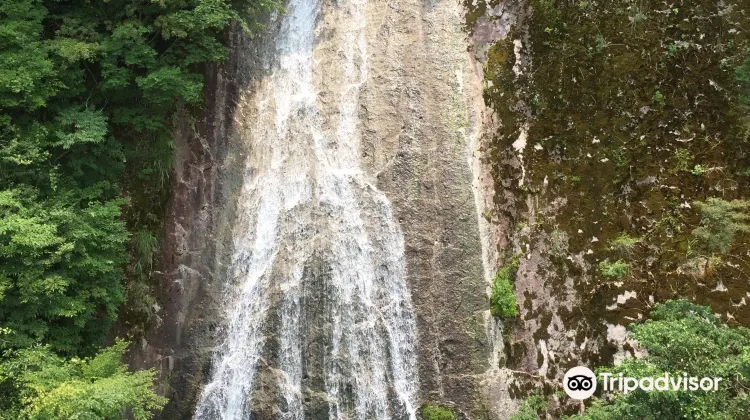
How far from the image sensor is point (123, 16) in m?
9.30

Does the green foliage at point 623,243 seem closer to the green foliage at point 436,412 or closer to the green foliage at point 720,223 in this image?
the green foliage at point 720,223

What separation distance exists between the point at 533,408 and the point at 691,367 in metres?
2.85

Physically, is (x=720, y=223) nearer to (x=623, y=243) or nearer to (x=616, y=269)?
(x=623, y=243)

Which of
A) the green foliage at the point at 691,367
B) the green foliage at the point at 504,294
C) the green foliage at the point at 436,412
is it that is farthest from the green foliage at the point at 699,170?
the green foliage at the point at 436,412

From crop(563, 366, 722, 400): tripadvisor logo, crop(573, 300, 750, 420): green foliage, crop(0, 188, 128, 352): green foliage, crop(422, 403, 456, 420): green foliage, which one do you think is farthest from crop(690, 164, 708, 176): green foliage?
crop(0, 188, 128, 352): green foliage

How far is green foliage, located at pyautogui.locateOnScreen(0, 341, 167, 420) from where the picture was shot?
7.12 m

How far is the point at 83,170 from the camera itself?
9.22m

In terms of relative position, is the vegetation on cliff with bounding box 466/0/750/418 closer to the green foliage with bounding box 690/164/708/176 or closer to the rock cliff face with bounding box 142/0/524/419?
the green foliage with bounding box 690/164/708/176

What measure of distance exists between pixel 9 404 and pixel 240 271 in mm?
3861

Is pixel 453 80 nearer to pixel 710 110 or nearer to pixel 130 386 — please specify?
pixel 710 110

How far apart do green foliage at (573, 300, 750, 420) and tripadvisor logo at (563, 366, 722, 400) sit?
0.06 meters

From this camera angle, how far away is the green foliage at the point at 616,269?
26.6 feet

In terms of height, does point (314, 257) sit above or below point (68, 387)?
above

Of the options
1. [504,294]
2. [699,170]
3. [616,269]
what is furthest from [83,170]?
[699,170]
